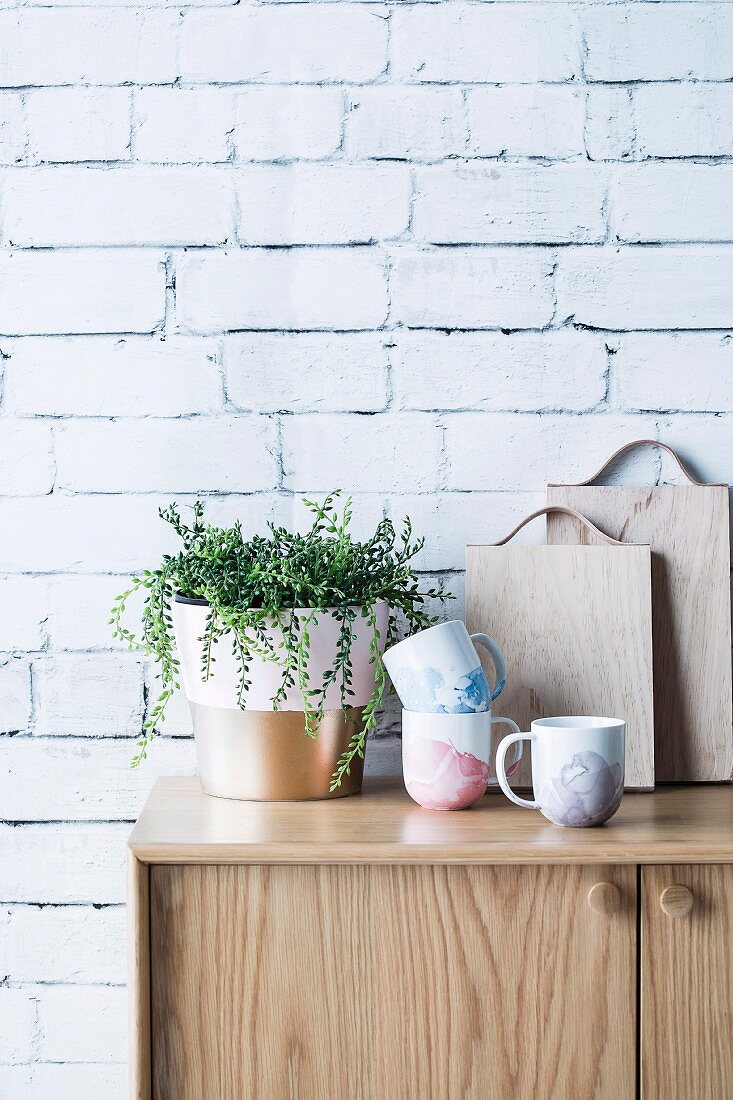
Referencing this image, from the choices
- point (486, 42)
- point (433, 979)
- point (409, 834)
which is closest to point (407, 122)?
point (486, 42)

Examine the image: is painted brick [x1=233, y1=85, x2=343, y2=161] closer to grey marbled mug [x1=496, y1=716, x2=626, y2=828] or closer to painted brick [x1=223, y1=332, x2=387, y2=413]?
painted brick [x1=223, y1=332, x2=387, y2=413]

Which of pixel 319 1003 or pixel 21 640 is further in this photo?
pixel 21 640

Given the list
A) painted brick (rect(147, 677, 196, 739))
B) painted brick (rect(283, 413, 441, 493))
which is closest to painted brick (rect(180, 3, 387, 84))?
→ painted brick (rect(283, 413, 441, 493))

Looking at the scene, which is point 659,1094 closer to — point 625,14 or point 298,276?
point 298,276

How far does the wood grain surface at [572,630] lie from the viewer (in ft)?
3.61

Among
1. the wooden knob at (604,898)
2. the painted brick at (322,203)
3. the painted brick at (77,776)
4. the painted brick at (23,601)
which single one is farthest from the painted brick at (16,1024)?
the painted brick at (322,203)

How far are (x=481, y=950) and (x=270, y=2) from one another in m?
1.12

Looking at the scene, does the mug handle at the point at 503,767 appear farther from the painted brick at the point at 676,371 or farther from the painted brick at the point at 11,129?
the painted brick at the point at 11,129

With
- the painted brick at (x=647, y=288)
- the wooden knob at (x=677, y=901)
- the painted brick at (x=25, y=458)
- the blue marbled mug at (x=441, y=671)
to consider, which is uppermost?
the painted brick at (x=647, y=288)

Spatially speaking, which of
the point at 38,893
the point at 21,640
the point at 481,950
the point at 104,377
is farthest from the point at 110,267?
the point at 481,950

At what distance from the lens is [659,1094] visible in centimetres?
89

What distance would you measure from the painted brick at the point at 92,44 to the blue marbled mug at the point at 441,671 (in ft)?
2.54

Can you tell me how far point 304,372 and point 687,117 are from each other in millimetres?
571

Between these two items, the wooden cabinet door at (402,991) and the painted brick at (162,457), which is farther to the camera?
the painted brick at (162,457)
